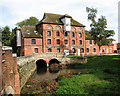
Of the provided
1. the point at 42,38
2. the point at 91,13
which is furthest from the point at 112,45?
the point at 42,38

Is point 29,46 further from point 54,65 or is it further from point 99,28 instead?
point 99,28

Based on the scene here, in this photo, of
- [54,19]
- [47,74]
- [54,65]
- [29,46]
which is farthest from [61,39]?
[47,74]

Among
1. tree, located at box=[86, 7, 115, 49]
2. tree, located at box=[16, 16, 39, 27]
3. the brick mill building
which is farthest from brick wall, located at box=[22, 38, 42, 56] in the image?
tree, located at box=[16, 16, 39, 27]

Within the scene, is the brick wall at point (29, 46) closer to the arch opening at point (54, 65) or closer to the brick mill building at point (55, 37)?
the brick mill building at point (55, 37)

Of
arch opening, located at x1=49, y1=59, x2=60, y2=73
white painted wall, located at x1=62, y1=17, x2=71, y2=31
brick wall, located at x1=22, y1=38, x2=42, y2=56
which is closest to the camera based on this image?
arch opening, located at x1=49, y1=59, x2=60, y2=73

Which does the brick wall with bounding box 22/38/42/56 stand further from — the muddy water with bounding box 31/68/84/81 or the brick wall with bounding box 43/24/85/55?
the muddy water with bounding box 31/68/84/81

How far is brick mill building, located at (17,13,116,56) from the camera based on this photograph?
3249 centimetres

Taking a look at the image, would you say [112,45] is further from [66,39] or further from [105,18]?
[66,39]

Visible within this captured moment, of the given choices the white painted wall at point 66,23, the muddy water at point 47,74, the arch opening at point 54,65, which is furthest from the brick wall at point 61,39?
the muddy water at point 47,74

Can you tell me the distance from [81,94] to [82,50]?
29133mm

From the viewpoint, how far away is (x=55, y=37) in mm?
34875

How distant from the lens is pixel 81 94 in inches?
400

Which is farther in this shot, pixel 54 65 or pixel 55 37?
pixel 55 37

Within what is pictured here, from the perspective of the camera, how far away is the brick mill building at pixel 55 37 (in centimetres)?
3249
